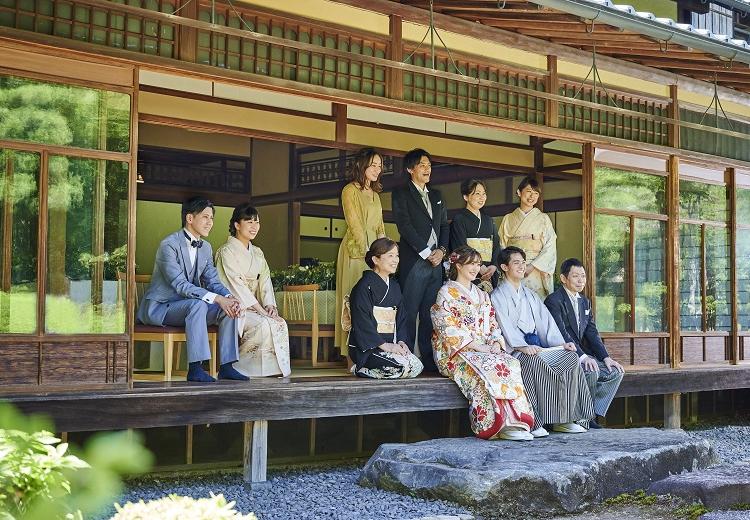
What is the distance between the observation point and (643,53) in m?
8.63

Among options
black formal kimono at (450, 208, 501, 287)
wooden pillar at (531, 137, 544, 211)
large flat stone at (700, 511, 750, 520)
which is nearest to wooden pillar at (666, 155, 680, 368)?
wooden pillar at (531, 137, 544, 211)

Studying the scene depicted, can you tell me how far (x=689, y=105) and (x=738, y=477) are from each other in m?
4.90

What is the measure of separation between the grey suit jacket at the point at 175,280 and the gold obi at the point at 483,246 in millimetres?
2166

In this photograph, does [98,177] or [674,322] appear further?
[674,322]

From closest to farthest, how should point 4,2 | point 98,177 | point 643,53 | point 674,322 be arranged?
point 4,2 → point 98,177 → point 643,53 → point 674,322

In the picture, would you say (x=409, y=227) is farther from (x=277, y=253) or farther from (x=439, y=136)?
(x=277, y=253)

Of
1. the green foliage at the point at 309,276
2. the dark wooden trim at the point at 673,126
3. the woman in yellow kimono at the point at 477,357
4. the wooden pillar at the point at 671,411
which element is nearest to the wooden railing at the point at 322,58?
the dark wooden trim at the point at 673,126

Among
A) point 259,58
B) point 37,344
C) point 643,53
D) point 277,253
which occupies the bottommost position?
point 37,344

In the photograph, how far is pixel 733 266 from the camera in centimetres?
989

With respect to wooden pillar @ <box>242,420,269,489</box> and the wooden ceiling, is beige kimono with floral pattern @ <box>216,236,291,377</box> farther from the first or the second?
the wooden ceiling

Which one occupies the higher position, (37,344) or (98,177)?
(98,177)

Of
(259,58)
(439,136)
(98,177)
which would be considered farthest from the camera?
(439,136)

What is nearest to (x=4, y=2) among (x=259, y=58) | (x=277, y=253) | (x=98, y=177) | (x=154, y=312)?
(x=98, y=177)

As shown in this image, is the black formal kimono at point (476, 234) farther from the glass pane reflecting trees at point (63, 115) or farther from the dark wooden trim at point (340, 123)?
the glass pane reflecting trees at point (63, 115)
